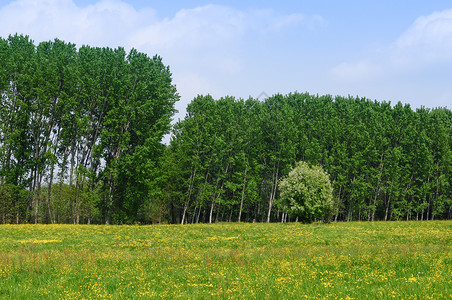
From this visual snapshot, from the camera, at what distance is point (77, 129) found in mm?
45969

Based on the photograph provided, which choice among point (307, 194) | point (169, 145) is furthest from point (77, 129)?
point (307, 194)

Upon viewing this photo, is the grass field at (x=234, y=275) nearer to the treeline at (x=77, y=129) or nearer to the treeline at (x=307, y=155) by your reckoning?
the treeline at (x=77, y=129)

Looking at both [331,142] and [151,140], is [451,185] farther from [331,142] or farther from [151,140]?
[151,140]

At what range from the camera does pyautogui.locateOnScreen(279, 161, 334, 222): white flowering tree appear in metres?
43.6

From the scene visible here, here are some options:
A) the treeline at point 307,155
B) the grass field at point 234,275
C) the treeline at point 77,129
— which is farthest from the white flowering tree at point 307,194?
the grass field at point 234,275

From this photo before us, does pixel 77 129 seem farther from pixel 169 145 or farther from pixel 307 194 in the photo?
pixel 307 194

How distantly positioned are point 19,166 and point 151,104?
18207mm

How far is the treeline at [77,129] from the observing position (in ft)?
142

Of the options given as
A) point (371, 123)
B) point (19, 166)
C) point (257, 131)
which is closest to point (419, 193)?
point (371, 123)

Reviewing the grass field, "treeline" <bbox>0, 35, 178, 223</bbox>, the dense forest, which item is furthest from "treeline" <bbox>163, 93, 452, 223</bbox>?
the grass field

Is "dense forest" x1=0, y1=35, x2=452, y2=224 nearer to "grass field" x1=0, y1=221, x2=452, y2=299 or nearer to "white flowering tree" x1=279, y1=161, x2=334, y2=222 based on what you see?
"white flowering tree" x1=279, y1=161, x2=334, y2=222

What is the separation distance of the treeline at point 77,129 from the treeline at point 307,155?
767 cm

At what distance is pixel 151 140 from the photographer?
45438 millimetres

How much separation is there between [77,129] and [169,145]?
19.1 meters
